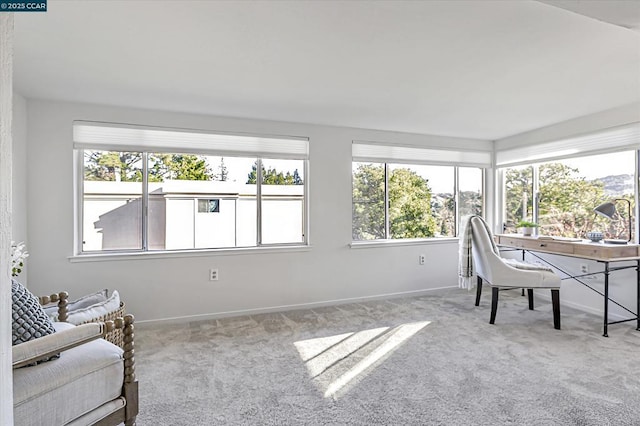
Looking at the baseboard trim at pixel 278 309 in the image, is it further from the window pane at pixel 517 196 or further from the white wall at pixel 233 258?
the window pane at pixel 517 196

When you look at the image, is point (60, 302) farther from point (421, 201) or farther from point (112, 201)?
point (421, 201)

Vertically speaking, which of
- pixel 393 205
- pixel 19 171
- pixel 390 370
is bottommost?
pixel 390 370

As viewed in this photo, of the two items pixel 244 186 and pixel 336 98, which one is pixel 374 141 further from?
pixel 244 186

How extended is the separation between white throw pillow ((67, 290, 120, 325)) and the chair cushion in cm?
97

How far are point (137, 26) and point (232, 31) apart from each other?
20.1 inches

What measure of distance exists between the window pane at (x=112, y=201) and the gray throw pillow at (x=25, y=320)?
78.1 inches

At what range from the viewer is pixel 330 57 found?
91.0 inches

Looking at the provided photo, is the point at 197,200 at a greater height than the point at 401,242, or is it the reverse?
the point at 197,200

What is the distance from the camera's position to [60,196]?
322 centimetres

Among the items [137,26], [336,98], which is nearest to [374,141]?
[336,98]

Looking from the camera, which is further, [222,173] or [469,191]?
[469,191]

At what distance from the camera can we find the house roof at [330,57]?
179 centimetres

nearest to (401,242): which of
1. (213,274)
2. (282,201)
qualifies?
(282,201)

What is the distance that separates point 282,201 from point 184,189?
1083mm
